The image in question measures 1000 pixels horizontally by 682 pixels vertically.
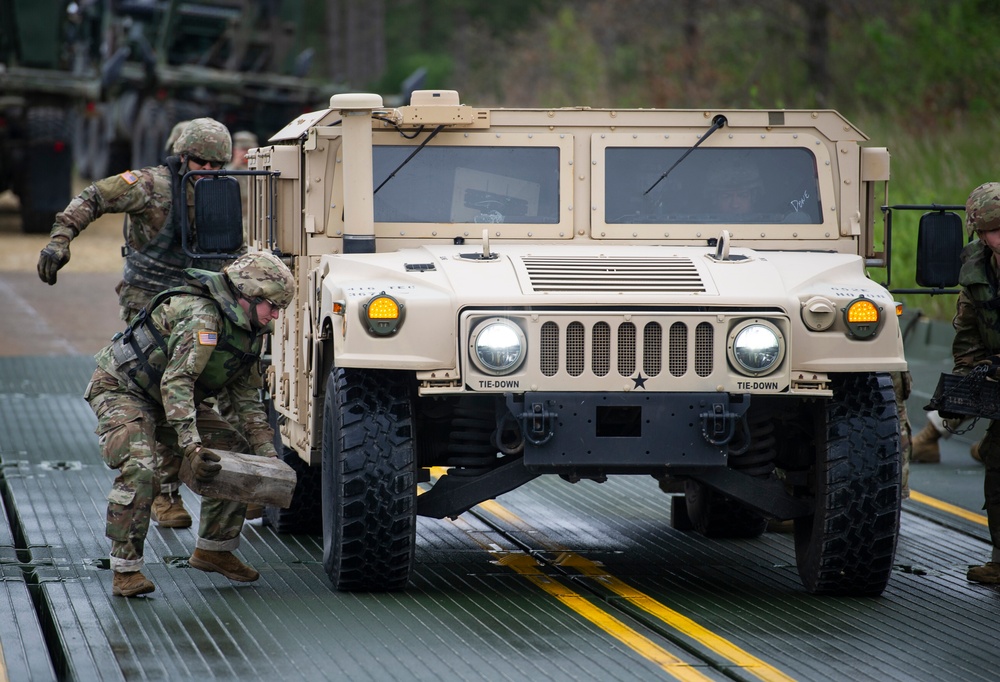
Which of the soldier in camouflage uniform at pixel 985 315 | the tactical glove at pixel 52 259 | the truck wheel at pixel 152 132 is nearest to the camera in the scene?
the soldier in camouflage uniform at pixel 985 315

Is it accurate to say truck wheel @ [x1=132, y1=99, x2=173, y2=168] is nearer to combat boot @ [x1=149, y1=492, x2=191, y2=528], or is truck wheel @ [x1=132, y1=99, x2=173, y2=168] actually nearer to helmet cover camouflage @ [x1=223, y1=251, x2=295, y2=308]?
combat boot @ [x1=149, y1=492, x2=191, y2=528]

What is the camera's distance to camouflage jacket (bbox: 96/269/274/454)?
6805 mm

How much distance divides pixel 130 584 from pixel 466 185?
231 cm

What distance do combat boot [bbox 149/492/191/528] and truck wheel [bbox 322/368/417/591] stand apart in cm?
193

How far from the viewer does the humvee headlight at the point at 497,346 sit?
21.6 feet

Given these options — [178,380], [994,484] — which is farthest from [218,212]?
[994,484]

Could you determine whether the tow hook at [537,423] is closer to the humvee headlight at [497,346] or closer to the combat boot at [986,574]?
the humvee headlight at [497,346]

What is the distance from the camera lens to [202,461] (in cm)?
671

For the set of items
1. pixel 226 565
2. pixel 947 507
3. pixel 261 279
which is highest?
pixel 261 279

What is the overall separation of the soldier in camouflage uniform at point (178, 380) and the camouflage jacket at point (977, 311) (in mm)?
3026

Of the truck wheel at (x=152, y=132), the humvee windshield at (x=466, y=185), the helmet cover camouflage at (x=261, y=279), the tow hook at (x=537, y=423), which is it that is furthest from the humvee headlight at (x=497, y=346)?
the truck wheel at (x=152, y=132)

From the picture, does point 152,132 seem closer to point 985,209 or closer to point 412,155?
point 412,155

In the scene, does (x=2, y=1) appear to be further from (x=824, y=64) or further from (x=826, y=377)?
(x=826, y=377)

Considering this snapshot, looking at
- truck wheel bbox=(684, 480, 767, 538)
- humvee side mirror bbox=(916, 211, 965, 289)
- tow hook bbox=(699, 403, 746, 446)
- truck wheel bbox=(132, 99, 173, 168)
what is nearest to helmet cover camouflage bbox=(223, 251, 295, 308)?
tow hook bbox=(699, 403, 746, 446)
